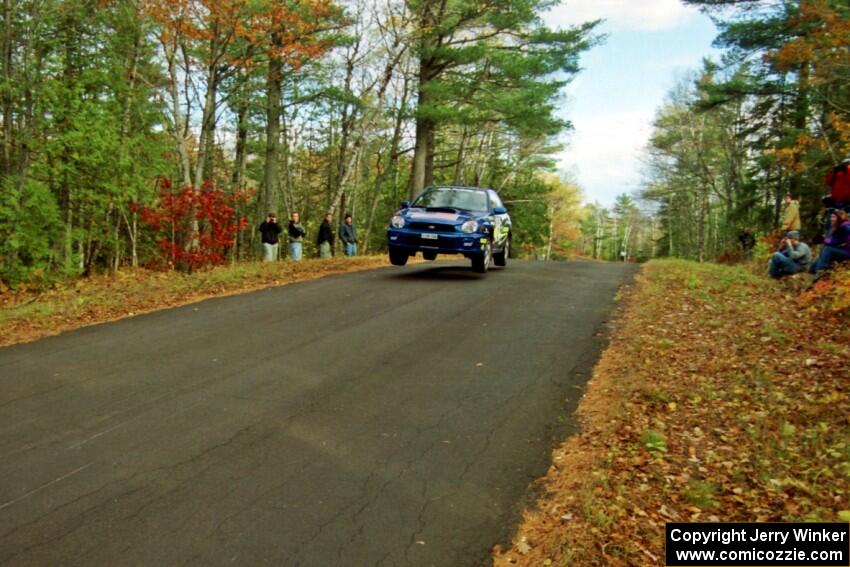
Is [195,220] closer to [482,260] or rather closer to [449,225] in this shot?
[449,225]

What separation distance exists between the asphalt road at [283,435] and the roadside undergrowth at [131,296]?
31.1 inches

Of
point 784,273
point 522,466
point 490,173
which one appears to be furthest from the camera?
point 490,173

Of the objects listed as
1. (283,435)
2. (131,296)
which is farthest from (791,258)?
(131,296)

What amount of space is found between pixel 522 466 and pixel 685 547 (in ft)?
4.23

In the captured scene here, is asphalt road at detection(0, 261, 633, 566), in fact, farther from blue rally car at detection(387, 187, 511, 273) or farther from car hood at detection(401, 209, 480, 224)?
car hood at detection(401, 209, 480, 224)

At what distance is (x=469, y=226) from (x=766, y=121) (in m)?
23.5

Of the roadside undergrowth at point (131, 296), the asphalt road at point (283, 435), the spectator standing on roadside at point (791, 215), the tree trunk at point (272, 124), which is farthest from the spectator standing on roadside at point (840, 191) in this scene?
the tree trunk at point (272, 124)

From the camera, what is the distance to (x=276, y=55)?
15703 mm

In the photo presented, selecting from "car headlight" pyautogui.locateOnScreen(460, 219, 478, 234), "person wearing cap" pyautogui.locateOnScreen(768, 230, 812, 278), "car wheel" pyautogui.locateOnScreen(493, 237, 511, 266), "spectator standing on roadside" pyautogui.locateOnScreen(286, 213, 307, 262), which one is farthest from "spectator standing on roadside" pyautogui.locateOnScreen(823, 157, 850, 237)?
"spectator standing on roadside" pyautogui.locateOnScreen(286, 213, 307, 262)

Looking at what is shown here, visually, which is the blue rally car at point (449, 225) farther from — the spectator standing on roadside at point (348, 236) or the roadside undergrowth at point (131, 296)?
the spectator standing on roadside at point (348, 236)

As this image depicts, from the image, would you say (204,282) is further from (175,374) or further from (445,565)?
(445,565)

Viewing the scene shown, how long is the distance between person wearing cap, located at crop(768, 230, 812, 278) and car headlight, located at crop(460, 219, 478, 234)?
6.03 m

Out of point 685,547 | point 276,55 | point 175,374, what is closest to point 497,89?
point 276,55

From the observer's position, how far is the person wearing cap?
11.2 m
